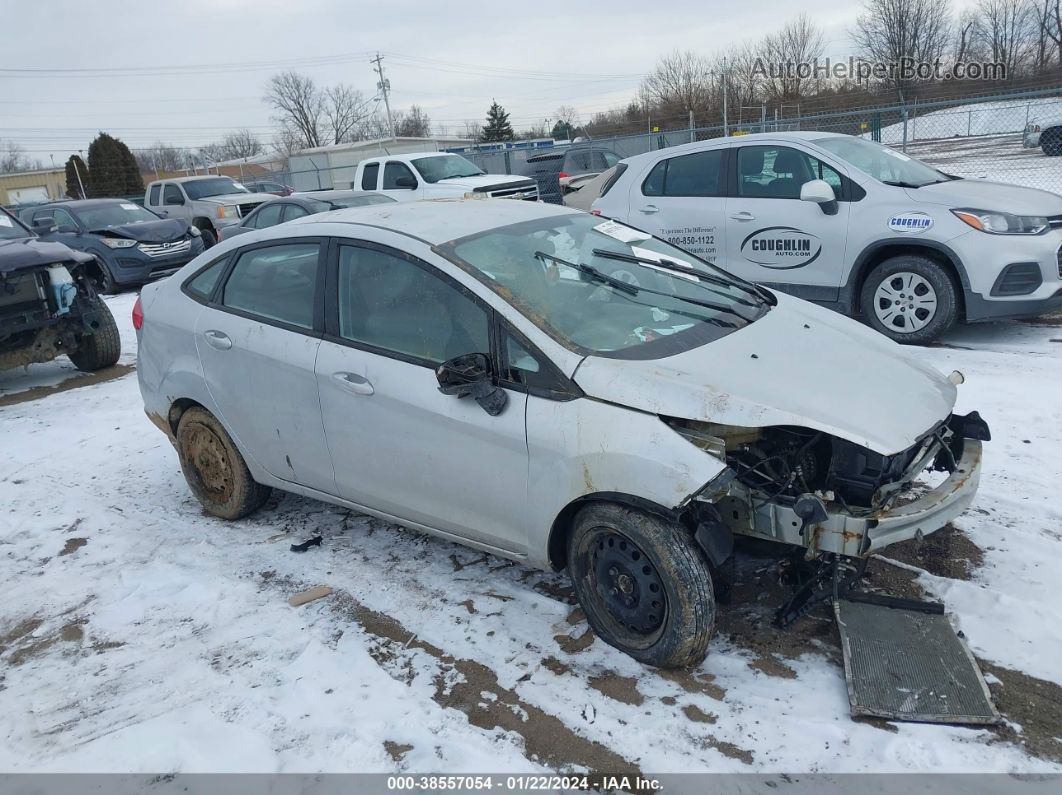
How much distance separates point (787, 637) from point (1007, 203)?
17.2ft

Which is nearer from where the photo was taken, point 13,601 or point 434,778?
point 434,778

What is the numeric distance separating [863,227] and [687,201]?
1832mm

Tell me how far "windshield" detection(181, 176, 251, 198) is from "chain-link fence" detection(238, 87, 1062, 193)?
3020 millimetres

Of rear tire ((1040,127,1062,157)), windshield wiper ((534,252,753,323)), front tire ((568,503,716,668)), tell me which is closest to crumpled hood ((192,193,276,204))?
windshield wiper ((534,252,753,323))

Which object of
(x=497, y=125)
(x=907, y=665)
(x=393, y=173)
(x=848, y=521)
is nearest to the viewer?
(x=848, y=521)

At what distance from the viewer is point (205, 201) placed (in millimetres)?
17938

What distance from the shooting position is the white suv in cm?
660

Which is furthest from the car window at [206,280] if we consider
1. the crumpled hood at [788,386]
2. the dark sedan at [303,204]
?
the dark sedan at [303,204]

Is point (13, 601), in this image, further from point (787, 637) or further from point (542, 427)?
point (787, 637)

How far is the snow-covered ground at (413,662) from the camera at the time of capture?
109 inches

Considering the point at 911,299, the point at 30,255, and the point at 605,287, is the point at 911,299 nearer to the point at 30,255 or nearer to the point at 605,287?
the point at 605,287

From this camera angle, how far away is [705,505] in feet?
9.87

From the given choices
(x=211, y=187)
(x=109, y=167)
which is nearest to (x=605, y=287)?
(x=211, y=187)

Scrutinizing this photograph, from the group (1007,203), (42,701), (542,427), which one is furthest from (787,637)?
(1007,203)
